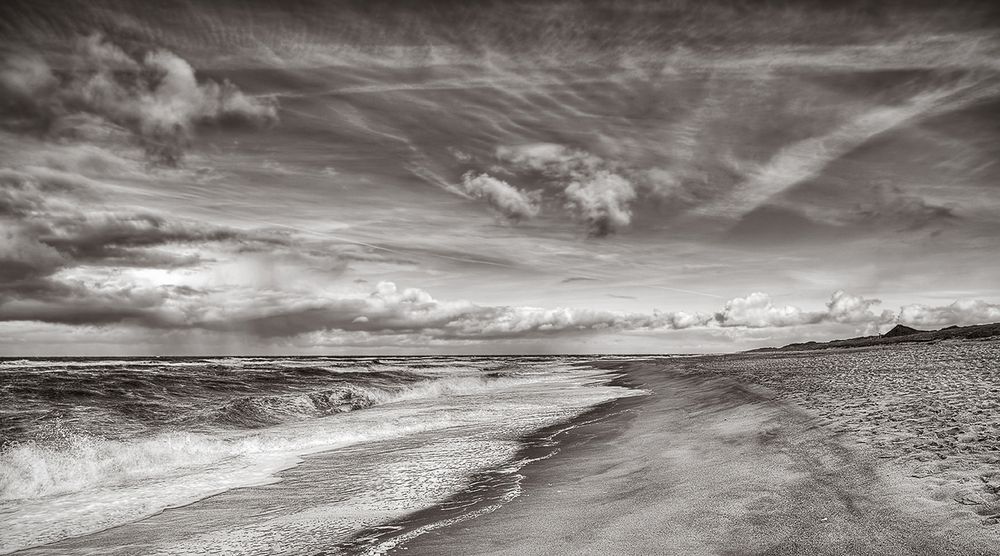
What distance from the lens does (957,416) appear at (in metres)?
11.4

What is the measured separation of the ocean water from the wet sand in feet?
4.79

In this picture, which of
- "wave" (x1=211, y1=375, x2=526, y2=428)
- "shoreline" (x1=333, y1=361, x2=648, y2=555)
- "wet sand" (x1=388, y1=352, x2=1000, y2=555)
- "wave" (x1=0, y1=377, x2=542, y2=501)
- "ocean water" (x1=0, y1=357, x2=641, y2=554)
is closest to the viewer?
"wet sand" (x1=388, y1=352, x2=1000, y2=555)

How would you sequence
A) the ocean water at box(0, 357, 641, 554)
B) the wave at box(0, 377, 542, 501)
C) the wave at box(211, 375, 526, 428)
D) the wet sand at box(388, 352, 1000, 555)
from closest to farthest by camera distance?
the wet sand at box(388, 352, 1000, 555) → the ocean water at box(0, 357, 641, 554) → the wave at box(0, 377, 542, 501) → the wave at box(211, 375, 526, 428)

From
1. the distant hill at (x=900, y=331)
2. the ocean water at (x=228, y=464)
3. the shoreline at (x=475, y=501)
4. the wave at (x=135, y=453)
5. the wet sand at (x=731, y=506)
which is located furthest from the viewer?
the distant hill at (x=900, y=331)

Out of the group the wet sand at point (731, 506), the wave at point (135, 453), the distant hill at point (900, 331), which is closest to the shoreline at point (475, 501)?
the wet sand at point (731, 506)

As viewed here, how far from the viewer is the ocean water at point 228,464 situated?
360 inches

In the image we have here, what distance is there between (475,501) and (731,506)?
4340mm

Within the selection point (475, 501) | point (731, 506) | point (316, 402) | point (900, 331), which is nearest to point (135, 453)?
point (475, 501)

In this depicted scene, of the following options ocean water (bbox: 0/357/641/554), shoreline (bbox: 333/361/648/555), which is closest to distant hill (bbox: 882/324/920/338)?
ocean water (bbox: 0/357/641/554)

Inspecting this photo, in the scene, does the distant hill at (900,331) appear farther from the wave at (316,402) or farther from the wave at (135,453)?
the wave at (135,453)

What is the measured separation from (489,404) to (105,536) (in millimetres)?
21062

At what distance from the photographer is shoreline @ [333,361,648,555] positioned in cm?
794

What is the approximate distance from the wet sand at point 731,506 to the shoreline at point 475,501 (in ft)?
0.35

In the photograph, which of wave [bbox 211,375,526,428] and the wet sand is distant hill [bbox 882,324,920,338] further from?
the wet sand
